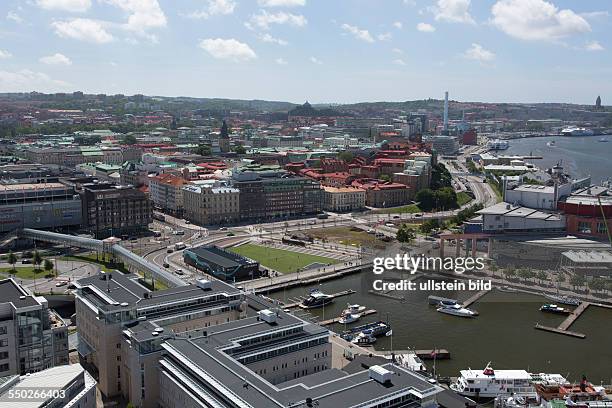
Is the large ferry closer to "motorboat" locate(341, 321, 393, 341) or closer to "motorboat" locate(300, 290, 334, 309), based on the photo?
"motorboat" locate(300, 290, 334, 309)

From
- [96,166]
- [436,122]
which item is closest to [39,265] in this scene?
[96,166]

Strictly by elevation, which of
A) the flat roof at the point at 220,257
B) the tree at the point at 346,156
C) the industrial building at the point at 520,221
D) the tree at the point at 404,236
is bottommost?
the flat roof at the point at 220,257

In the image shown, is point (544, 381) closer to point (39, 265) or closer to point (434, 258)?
point (434, 258)

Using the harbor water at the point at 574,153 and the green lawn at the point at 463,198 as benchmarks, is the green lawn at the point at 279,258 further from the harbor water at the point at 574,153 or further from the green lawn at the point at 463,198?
the harbor water at the point at 574,153

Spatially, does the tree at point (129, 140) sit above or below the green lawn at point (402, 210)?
above

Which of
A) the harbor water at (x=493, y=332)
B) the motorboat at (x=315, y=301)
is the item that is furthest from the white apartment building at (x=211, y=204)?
the motorboat at (x=315, y=301)

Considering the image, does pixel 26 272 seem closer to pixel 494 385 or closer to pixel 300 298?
pixel 300 298
